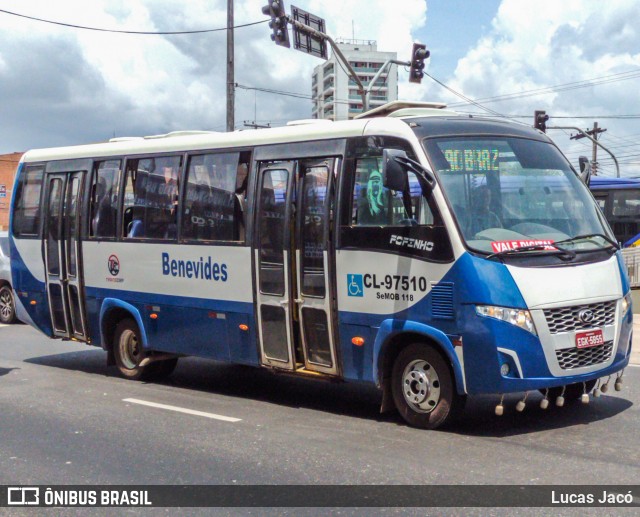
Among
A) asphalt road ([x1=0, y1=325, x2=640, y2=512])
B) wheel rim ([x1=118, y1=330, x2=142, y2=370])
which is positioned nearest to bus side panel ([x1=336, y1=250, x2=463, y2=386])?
asphalt road ([x1=0, y1=325, x2=640, y2=512])

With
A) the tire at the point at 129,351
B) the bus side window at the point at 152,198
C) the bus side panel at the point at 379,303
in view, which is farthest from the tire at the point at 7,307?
the bus side panel at the point at 379,303

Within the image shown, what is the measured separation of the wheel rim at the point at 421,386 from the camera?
8.13m

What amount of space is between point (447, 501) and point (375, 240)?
3082mm

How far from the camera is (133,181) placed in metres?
11.5

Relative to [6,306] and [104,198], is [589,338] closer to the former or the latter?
[104,198]

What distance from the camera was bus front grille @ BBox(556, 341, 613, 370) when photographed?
769 centimetres

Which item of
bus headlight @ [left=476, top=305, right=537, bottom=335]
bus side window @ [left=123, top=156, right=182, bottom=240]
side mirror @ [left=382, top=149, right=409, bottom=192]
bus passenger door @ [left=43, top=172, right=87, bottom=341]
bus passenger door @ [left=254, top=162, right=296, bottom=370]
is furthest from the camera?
bus passenger door @ [left=43, top=172, right=87, bottom=341]

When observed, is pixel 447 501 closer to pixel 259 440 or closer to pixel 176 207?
pixel 259 440

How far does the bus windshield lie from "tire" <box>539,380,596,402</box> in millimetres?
1311

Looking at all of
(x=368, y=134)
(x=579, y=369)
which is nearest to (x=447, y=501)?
(x=579, y=369)

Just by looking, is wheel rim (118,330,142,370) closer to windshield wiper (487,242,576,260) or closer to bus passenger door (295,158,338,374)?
bus passenger door (295,158,338,374)

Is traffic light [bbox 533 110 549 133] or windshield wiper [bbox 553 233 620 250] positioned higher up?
traffic light [bbox 533 110 549 133]

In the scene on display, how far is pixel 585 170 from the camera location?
957 centimetres

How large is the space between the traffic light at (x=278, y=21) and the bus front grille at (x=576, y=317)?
41.6 feet
